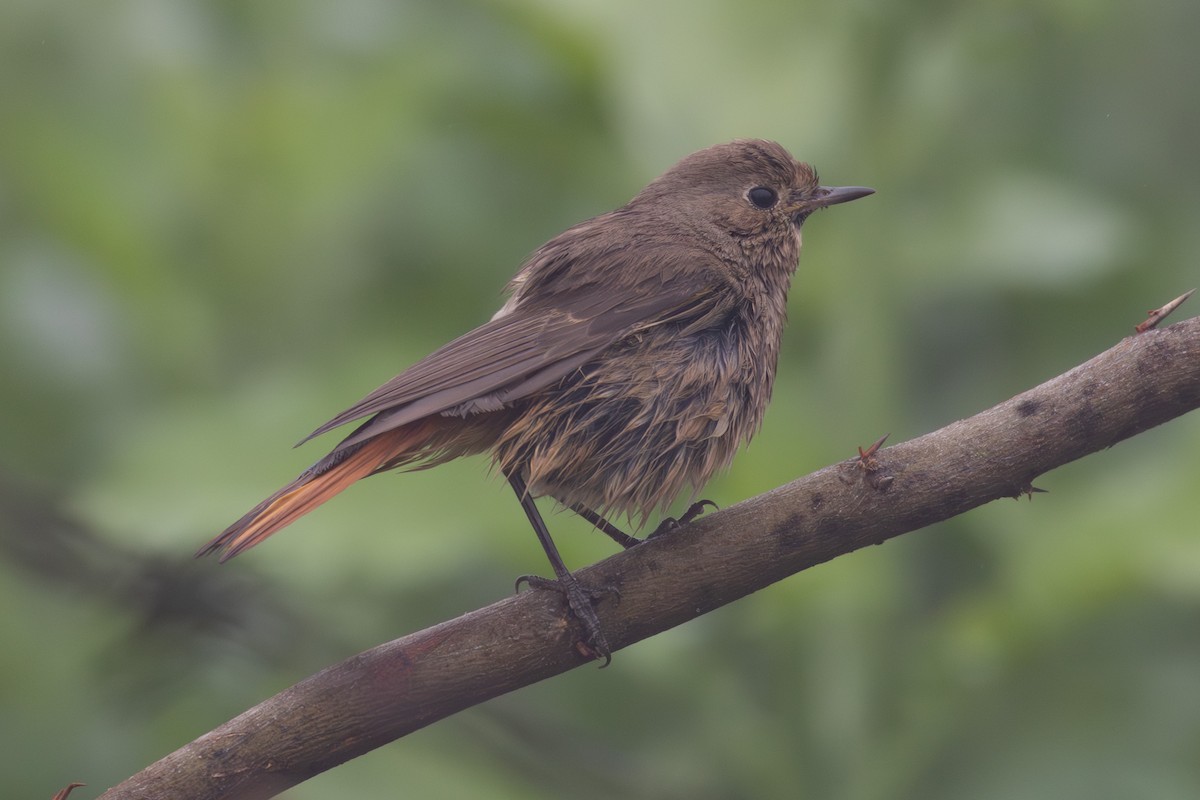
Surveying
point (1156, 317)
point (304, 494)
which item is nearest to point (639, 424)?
point (304, 494)

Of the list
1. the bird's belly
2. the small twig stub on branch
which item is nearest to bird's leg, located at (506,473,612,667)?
the bird's belly

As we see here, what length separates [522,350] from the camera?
3293 mm

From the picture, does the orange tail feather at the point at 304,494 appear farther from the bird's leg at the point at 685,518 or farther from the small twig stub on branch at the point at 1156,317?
the small twig stub on branch at the point at 1156,317

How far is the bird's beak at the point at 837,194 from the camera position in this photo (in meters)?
3.69

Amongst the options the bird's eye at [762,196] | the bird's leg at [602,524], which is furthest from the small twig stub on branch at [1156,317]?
the bird's eye at [762,196]

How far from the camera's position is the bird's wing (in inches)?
120

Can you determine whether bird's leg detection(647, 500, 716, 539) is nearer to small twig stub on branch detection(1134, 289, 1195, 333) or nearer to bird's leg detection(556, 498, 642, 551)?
bird's leg detection(556, 498, 642, 551)

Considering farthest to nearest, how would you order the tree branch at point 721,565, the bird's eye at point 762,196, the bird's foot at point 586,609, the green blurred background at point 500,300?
the bird's eye at point 762,196 → the green blurred background at point 500,300 → the bird's foot at point 586,609 → the tree branch at point 721,565

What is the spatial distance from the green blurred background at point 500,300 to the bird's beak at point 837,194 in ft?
0.32

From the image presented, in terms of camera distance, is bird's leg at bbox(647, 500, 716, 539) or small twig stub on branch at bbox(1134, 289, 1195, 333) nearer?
small twig stub on branch at bbox(1134, 289, 1195, 333)

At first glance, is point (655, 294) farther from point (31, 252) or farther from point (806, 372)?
point (31, 252)

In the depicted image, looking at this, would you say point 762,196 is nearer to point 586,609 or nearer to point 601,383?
point 601,383

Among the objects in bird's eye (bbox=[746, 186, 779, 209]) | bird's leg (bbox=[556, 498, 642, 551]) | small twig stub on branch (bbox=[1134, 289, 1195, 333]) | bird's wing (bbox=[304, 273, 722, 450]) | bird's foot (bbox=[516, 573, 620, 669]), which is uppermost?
bird's eye (bbox=[746, 186, 779, 209])

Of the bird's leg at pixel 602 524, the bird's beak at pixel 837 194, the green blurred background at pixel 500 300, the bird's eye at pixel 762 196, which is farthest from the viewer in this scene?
the bird's eye at pixel 762 196
